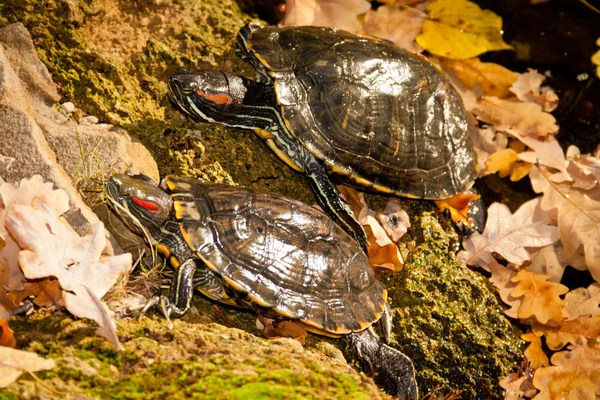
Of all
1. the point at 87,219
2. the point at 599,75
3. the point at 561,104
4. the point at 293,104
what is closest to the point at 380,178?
the point at 293,104

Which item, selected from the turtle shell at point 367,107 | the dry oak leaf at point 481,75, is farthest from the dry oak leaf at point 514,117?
the turtle shell at point 367,107

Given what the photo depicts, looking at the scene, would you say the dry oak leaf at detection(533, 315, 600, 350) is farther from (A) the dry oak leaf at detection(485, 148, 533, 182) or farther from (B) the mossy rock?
(A) the dry oak leaf at detection(485, 148, 533, 182)

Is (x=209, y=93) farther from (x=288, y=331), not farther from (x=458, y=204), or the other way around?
(x=458, y=204)

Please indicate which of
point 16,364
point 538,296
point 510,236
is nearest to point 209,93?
point 16,364

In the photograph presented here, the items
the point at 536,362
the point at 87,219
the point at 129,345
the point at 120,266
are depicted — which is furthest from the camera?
the point at 536,362

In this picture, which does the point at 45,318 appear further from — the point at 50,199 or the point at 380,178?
the point at 380,178
